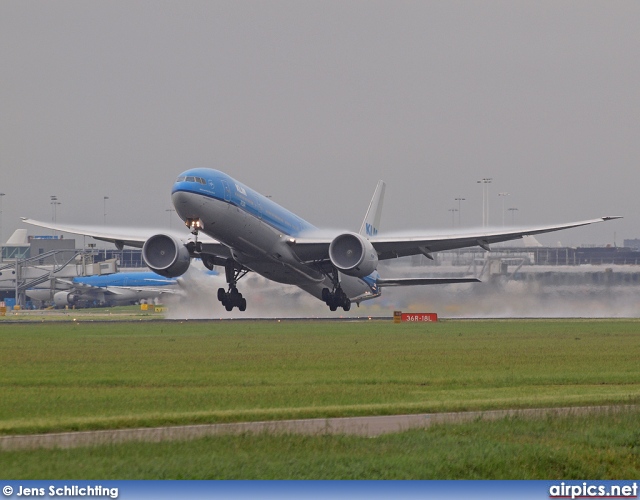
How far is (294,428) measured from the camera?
1880cm

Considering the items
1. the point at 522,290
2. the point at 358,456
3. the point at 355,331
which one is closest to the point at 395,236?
the point at 355,331

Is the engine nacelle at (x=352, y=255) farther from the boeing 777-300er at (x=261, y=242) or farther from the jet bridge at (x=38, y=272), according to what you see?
the jet bridge at (x=38, y=272)

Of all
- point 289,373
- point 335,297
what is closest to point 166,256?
point 335,297

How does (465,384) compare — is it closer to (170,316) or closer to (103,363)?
(103,363)

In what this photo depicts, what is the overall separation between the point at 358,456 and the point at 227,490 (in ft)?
9.96

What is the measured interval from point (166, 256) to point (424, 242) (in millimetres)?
13422

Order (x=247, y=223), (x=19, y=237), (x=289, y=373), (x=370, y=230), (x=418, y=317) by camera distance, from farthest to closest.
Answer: (x=19, y=237) < (x=418, y=317) < (x=370, y=230) < (x=247, y=223) < (x=289, y=373)

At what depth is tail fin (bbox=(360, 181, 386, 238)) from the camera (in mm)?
67231

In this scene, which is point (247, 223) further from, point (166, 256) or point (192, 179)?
point (166, 256)

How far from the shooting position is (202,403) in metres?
23.3

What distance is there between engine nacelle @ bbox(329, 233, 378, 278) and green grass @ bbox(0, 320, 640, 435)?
322cm

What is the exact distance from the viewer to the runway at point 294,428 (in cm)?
1686

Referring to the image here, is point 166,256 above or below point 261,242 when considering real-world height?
below

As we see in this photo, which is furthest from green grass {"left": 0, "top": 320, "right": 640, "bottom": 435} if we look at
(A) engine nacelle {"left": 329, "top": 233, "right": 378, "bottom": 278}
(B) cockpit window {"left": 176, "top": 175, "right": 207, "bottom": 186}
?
(B) cockpit window {"left": 176, "top": 175, "right": 207, "bottom": 186}
